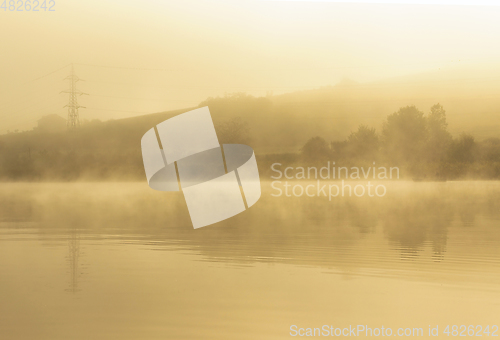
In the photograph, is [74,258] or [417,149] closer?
[74,258]

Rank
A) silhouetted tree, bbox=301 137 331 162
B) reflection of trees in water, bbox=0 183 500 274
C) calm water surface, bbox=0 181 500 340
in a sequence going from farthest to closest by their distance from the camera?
silhouetted tree, bbox=301 137 331 162 → reflection of trees in water, bbox=0 183 500 274 → calm water surface, bbox=0 181 500 340

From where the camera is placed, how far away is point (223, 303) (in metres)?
4.99

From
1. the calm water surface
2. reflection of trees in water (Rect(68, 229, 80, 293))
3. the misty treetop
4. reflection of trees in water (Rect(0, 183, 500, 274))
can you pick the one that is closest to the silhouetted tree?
the misty treetop

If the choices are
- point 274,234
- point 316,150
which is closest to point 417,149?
point 316,150

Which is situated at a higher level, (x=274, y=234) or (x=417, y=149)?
(x=274, y=234)

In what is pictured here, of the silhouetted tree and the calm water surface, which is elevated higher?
the calm water surface

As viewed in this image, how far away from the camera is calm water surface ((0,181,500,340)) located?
4445 mm

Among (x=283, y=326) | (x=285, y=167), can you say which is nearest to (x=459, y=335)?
(x=283, y=326)

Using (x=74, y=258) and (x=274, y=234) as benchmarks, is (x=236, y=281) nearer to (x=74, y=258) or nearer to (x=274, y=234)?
(x=74, y=258)

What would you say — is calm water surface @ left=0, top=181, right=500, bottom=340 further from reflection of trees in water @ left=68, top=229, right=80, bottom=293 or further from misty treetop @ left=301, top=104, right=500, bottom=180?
misty treetop @ left=301, top=104, right=500, bottom=180

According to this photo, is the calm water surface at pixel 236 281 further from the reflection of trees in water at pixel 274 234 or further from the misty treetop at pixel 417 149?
the misty treetop at pixel 417 149

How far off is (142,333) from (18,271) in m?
3.43

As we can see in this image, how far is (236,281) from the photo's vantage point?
5.92m

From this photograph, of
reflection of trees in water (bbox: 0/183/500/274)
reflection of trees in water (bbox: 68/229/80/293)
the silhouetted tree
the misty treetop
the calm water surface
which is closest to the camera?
the calm water surface
